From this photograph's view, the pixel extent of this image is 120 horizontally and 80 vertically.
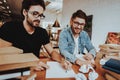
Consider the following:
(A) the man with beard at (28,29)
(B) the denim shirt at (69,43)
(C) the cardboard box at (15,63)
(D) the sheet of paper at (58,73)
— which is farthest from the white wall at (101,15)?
(C) the cardboard box at (15,63)

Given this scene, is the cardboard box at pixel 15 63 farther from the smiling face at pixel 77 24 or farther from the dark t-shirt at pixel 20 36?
the smiling face at pixel 77 24

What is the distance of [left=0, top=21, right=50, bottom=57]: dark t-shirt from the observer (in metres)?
1.49

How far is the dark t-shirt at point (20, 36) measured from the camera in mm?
1489

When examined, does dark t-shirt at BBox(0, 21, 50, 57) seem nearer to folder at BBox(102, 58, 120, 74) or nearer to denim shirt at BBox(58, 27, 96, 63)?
denim shirt at BBox(58, 27, 96, 63)

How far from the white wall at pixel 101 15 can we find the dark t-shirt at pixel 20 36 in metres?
1.70

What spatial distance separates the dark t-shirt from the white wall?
170 cm

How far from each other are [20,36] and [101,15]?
1.96m

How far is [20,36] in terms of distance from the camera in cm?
149

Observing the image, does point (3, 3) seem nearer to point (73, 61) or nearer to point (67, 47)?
point (67, 47)

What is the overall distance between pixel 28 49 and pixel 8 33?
250 millimetres

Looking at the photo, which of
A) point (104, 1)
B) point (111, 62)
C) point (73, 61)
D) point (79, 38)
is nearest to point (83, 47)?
point (79, 38)

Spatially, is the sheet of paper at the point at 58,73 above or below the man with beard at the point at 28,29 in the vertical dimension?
below

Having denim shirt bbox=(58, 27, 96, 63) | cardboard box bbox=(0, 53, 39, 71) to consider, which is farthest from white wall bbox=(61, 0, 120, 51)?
cardboard box bbox=(0, 53, 39, 71)

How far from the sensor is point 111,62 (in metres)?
0.91
